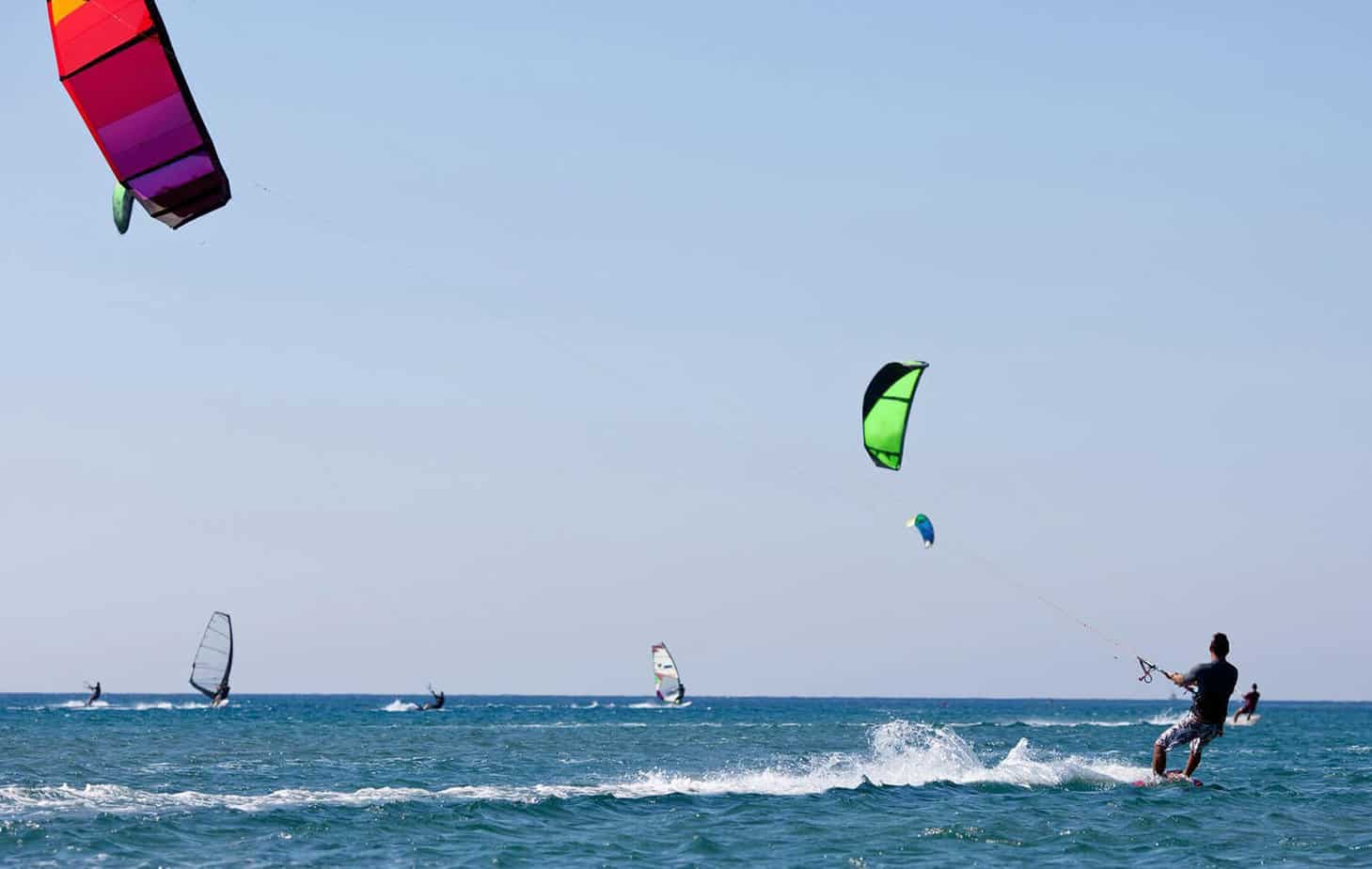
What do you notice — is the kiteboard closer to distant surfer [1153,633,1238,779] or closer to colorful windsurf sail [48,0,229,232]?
distant surfer [1153,633,1238,779]

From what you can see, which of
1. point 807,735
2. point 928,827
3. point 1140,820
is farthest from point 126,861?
point 807,735

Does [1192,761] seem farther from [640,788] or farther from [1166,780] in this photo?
[640,788]

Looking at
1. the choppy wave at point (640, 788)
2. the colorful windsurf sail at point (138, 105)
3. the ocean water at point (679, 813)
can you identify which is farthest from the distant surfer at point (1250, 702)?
the colorful windsurf sail at point (138, 105)

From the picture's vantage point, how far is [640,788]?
66.9 feet

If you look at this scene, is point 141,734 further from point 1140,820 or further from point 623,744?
point 1140,820

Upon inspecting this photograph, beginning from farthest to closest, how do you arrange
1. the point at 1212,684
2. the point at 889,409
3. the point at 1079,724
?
the point at 1079,724
the point at 889,409
the point at 1212,684

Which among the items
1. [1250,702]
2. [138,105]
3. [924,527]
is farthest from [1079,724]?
[138,105]

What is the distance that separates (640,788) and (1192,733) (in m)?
7.06

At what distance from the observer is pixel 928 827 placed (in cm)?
1594

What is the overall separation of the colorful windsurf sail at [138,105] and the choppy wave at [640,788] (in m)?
7.13

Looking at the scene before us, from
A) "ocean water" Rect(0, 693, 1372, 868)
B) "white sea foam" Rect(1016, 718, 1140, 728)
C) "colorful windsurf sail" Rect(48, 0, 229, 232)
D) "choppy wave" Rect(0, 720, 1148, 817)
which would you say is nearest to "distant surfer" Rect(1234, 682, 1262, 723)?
"white sea foam" Rect(1016, 718, 1140, 728)

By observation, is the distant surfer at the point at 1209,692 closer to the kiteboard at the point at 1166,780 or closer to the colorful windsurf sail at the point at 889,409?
the kiteboard at the point at 1166,780

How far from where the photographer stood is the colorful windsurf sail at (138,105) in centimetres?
1334

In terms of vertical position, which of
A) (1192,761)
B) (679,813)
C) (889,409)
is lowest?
(679,813)
